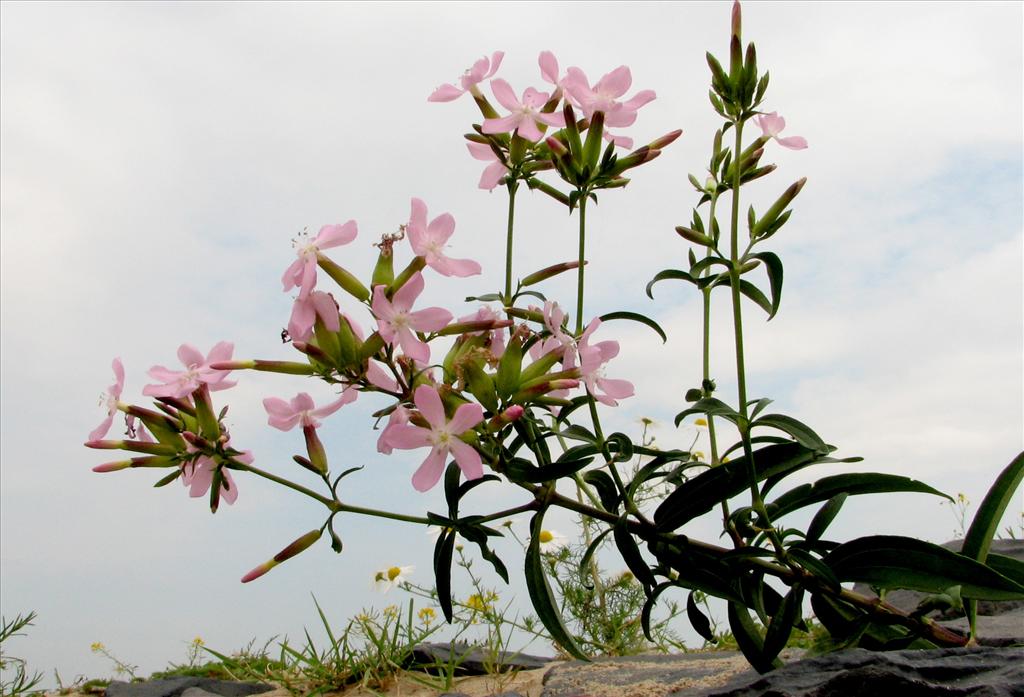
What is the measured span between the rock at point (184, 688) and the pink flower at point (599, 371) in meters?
2.05

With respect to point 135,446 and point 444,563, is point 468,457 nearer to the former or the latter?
point 444,563

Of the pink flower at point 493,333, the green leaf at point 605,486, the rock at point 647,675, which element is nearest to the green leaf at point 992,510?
the rock at point 647,675

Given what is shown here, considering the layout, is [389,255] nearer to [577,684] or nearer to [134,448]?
[134,448]

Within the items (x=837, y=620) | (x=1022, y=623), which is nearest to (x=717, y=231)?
(x=837, y=620)

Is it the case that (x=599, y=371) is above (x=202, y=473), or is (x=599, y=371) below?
above

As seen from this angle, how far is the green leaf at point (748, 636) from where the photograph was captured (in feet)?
6.53

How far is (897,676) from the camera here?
6.07 feet

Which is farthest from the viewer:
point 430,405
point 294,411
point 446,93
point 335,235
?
point 446,93

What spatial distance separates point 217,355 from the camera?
1.84 metres

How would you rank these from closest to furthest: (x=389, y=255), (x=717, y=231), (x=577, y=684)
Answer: (x=389, y=255) → (x=717, y=231) → (x=577, y=684)

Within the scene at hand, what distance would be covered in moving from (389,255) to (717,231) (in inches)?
35.3

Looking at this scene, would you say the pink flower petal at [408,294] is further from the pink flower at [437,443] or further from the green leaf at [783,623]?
the green leaf at [783,623]

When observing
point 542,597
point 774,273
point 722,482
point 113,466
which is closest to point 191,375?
point 113,466

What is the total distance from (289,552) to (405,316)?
548 mm
